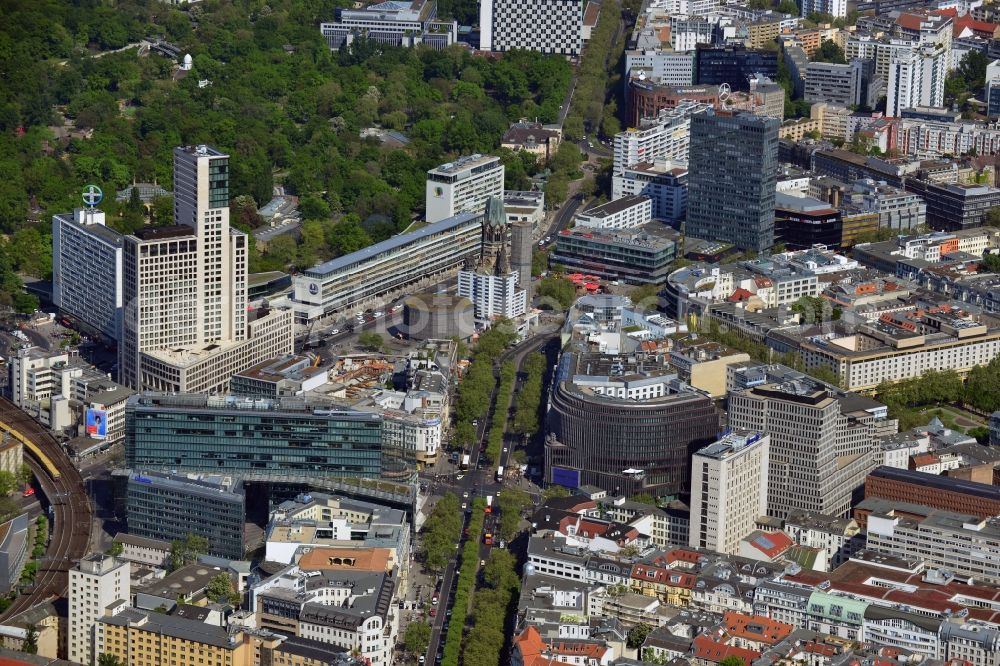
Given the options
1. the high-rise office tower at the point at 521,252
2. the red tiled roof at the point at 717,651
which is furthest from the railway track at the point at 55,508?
the high-rise office tower at the point at 521,252

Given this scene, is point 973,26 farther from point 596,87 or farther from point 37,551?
point 37,551

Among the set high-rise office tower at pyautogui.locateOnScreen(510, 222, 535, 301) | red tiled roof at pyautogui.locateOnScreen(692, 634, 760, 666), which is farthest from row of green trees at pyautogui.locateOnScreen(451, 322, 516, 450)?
red tiled roof at pyautogui.locateOnScreen(692, 634, 760, 666)

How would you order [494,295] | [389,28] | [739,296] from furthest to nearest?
[389,28]
[739,296]
[494,295]

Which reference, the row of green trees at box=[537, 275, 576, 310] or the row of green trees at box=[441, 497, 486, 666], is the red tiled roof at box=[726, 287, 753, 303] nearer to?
the row of green trees at box=[537, 275, 576, 310]

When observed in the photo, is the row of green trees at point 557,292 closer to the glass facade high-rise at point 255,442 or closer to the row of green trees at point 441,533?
the row of green trees at point 441,533

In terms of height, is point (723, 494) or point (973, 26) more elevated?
point (973, 26)

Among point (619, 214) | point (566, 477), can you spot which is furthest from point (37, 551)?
point (619, 214)
